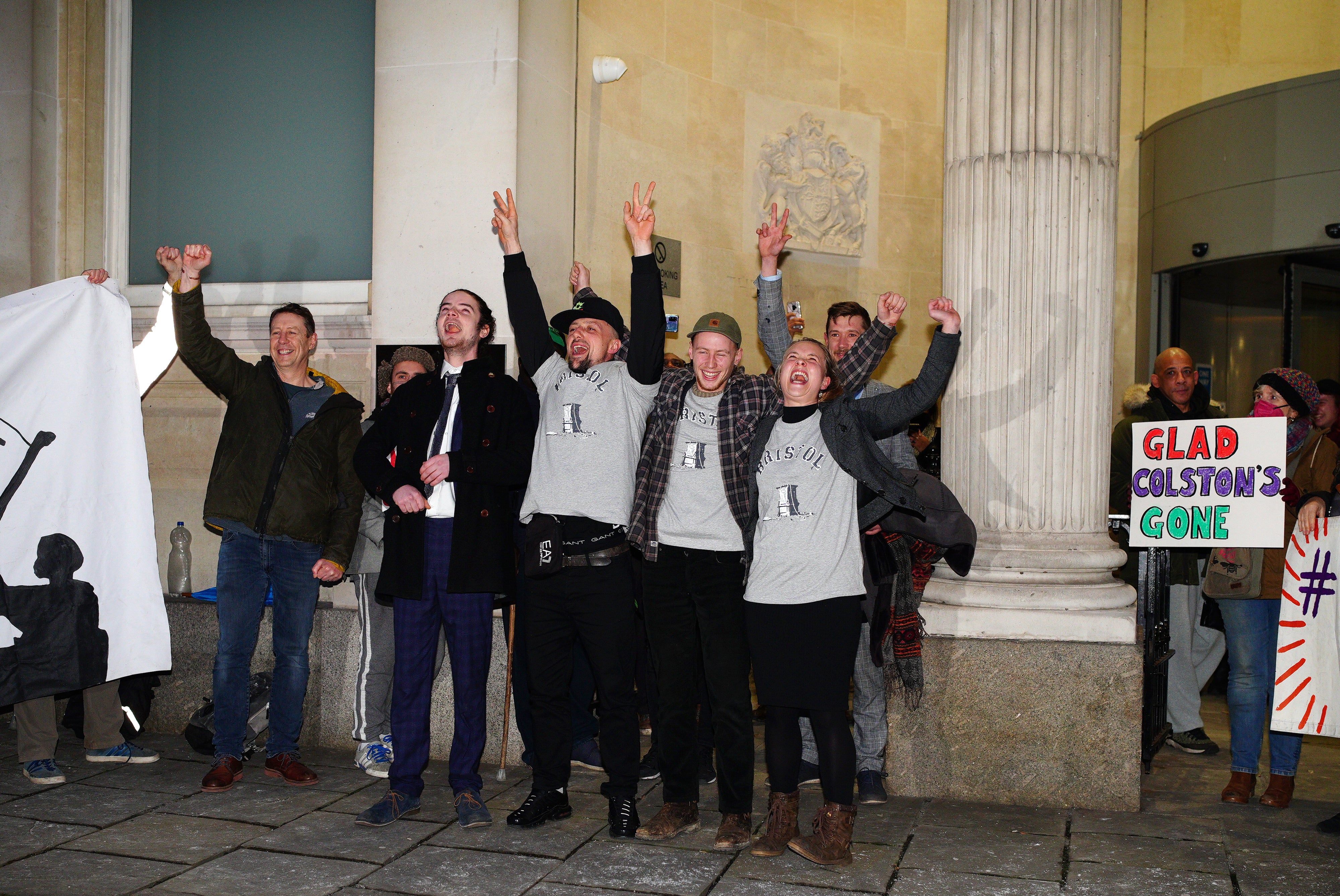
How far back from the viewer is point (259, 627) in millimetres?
5336

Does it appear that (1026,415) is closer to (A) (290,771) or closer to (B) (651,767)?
(B) (651,767)

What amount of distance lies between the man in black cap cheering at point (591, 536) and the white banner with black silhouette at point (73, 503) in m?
1.86

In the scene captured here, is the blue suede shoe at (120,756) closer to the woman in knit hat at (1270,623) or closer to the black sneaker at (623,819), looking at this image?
the black sneaker at (623,819)

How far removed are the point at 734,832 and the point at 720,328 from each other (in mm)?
1902

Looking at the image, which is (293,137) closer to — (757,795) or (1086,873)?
(757,795)

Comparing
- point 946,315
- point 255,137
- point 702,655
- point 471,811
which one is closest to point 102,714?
point 471,811

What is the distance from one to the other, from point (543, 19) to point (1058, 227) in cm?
296

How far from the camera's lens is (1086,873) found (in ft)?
13.1

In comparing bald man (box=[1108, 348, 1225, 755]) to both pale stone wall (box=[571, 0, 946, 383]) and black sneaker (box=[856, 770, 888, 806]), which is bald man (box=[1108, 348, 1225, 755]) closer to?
black sneaker (box=[856, 770, 888, 806])

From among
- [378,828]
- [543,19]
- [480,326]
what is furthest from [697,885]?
[543,19]

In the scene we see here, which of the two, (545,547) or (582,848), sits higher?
(545,547)

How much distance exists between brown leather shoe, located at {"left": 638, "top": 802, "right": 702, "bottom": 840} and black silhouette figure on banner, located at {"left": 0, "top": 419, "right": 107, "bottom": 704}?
249 cm

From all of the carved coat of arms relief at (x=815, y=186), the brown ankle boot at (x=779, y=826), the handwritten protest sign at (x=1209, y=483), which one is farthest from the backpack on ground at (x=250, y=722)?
the carved coat of arms relief at (x=815, y=186)

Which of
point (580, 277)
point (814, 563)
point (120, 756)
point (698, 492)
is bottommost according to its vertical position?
point (120, 756)
